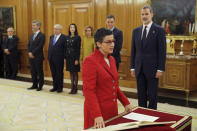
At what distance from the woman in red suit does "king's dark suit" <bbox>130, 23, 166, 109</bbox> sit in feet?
4.85

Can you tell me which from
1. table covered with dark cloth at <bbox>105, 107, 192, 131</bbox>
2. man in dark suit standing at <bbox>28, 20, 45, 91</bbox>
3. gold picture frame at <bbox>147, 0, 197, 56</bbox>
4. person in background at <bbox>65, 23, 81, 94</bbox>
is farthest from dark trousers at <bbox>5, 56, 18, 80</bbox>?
table covered with dark cloth at <bbox>105, 107, 192, 131</bbox>

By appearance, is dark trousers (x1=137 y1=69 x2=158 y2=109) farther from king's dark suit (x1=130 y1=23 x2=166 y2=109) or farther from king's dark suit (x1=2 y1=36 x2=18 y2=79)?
king's dark suit (x1=2 y1=36 x2=18 y2=79)

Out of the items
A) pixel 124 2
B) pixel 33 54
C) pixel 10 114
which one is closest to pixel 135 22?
pixel 124 2

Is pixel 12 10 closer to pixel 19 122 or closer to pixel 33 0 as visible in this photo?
pixel 33 0

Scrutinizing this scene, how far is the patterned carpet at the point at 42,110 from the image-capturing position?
166 inches

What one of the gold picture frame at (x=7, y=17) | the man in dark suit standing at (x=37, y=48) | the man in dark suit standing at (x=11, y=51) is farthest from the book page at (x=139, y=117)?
the gold picture frame at (x=7, y=17)

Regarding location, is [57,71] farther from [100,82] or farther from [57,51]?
[100,82]

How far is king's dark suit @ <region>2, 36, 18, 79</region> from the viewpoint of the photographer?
9.30m

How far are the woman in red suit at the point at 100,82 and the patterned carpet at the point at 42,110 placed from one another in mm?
1785

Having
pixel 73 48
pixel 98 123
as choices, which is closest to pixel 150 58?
pixel 98 123

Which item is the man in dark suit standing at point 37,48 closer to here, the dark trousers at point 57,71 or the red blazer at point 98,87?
the dark trousers at point 57,71

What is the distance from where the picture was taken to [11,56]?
9391 millimetres

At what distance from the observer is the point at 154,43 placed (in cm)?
380

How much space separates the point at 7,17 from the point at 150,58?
27.2 ft
